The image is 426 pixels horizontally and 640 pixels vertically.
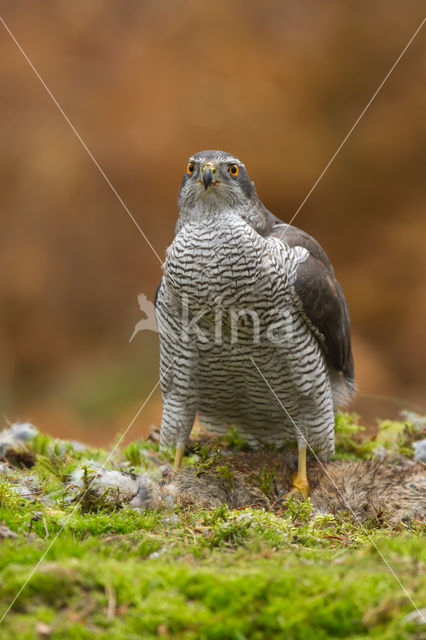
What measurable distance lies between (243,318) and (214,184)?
0.78 meters

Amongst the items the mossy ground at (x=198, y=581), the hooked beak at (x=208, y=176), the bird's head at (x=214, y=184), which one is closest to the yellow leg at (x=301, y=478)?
the mossy ground at (x=198, y=581)

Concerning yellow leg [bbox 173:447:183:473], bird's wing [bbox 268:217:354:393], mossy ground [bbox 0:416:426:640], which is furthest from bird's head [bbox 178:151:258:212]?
mossy ground [bbox 0:416:426:640]

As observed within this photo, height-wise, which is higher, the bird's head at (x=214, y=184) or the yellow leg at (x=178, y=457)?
the bird's head at (x=214, y=184)

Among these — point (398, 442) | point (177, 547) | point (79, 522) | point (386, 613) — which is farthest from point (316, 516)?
point (398, 442)

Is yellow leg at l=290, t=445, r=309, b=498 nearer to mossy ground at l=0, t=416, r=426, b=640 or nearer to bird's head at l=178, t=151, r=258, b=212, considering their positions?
mossy ground at l=0, t=416, r=426, b=640

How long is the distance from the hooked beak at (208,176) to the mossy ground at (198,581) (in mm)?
1816

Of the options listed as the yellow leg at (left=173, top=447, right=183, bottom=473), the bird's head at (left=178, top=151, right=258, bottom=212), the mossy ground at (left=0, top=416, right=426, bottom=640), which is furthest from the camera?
the yellow leg at (left=173, top=447, right=183, bottom=473)

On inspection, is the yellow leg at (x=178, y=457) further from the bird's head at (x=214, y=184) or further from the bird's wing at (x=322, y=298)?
the bird's head at (x=214, y=184)

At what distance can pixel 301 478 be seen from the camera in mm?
3580

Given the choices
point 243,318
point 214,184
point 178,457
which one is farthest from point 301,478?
point 214,184

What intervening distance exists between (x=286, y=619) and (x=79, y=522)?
103 cm

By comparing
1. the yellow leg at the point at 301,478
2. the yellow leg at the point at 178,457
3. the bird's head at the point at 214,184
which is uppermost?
the bird's head at the point at 214,184

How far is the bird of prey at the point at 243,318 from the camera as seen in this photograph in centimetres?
326

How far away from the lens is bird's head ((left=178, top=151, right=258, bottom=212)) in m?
3.41
